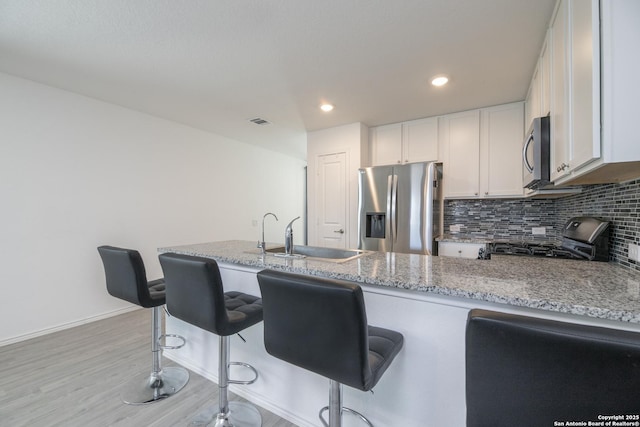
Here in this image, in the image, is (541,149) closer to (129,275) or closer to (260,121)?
(129,275)

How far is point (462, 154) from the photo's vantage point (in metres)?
3.24

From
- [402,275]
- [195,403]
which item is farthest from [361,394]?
[195,403]

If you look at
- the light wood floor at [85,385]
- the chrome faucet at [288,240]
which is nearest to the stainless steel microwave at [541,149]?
the chrome faucet at [288,240]

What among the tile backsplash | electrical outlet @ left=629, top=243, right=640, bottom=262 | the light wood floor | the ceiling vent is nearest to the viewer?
electrical outlet @ left=629, top=243, right=640, bottom=262

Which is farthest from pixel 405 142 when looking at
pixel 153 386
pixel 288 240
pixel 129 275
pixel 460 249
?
pixel 153 386

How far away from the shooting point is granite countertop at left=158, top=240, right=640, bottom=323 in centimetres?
84

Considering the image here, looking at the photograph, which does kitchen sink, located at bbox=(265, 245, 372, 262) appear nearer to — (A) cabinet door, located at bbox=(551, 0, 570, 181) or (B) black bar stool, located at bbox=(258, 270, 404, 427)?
(B) black bar stool, located at bbox=(258, 270, 404, 427)

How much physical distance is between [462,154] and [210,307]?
3152 millimetres

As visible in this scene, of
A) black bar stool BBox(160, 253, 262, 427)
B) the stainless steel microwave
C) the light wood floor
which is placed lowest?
the light wood floor

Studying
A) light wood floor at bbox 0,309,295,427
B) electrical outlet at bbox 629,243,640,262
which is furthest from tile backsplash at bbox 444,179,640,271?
light wood floor at bbox 0,309,295,427

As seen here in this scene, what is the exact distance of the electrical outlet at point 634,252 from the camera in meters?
1.25

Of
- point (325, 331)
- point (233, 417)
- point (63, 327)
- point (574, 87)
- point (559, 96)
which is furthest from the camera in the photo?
point (63, 327)

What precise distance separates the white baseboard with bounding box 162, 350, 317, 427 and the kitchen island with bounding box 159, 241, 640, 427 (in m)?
0.01

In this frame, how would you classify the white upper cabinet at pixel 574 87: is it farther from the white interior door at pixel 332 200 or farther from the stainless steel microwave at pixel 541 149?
the white interior door at pixel 332 200
